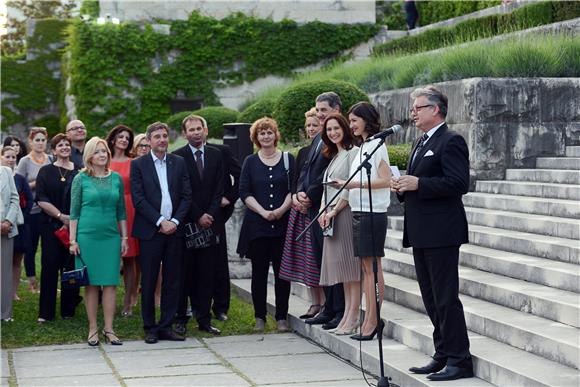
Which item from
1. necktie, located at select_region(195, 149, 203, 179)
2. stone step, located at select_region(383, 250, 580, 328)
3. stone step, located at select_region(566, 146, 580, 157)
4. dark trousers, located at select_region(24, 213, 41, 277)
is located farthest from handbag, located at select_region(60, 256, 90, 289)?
stone step, located at select_region(566, 146, 580, 157)

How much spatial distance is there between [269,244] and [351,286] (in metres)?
1.21

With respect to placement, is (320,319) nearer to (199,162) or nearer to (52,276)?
(199,162)

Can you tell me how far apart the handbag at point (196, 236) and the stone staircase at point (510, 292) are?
3.59ft

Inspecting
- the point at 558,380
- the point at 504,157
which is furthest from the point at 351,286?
the point at 504,157

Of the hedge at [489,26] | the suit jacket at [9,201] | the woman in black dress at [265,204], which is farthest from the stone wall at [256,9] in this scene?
the woman in black dress at [265,204]

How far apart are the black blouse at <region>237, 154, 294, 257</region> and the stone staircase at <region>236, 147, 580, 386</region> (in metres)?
0.88

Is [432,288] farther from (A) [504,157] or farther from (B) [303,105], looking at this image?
(B) [303,105]

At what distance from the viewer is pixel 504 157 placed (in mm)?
10875

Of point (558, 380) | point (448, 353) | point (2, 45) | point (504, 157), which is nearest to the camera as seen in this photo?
point (558, 380)

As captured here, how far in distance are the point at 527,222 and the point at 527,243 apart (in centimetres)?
62

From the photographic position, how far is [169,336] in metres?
8.80

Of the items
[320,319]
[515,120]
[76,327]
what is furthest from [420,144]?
[515,120]

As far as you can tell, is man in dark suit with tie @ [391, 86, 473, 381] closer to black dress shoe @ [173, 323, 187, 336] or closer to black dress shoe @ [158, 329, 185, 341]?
black dress shoe @ [158, 329, 185, 341]

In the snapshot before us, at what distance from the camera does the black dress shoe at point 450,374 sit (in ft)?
20.9
